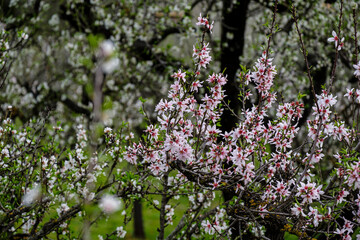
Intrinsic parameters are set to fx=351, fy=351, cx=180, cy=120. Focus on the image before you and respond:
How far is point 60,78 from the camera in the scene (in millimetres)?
9734

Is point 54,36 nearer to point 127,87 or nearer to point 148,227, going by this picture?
point 127,87

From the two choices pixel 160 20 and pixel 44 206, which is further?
pixel 160 20

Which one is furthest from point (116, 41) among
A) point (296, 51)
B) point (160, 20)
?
point (296, 51)

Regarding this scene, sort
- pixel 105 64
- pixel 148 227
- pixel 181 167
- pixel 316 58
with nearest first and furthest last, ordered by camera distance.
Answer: pixel 105 64, pixel 181 167, pixel 316 58, pixel 148 227

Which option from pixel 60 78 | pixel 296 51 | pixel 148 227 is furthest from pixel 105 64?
pixel 148 227

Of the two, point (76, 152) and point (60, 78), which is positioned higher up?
point (60, 78)

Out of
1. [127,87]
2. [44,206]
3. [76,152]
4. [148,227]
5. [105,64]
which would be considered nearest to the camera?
[105,64]

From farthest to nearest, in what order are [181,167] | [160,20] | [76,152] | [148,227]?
1. [148,227]
2. [160,20]
3. [76,152]
4. [181,167]

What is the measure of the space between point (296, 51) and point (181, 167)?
624cm

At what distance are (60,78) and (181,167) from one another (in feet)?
25.2

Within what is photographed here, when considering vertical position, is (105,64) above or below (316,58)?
below

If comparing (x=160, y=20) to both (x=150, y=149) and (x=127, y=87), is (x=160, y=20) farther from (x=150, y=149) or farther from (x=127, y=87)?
(x=150, y=149)

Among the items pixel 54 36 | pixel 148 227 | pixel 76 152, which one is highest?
pixel 54 36

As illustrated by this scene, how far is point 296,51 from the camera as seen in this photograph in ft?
27.0
